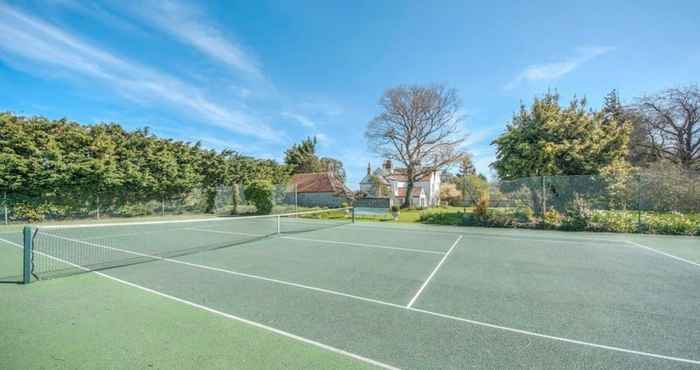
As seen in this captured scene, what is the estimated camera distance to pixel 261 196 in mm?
21516

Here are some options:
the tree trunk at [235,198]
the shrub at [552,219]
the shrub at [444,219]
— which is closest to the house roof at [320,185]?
the tree trunk at [235,198]

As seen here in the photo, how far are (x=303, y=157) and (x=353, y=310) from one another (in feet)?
158

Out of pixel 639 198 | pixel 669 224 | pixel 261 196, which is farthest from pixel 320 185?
pixel 669 224

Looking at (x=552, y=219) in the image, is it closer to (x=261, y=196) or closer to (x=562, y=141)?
(x=562, y=141)

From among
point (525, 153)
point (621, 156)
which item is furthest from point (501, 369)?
point (621, 156)

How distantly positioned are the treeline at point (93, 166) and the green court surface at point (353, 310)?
35.3 feet

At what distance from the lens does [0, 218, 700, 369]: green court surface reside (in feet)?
8.99

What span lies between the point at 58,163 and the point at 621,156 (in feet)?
103

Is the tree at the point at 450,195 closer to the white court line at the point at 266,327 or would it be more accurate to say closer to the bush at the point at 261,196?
the bush at the point at 261,196

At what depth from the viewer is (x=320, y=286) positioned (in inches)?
195

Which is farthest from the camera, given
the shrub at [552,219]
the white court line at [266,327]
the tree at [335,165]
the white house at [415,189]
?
the tree at [335,165]

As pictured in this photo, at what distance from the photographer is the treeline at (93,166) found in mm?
14414

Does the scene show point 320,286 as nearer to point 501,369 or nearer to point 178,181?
point 501,369

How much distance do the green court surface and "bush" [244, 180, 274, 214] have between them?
14.0 m
